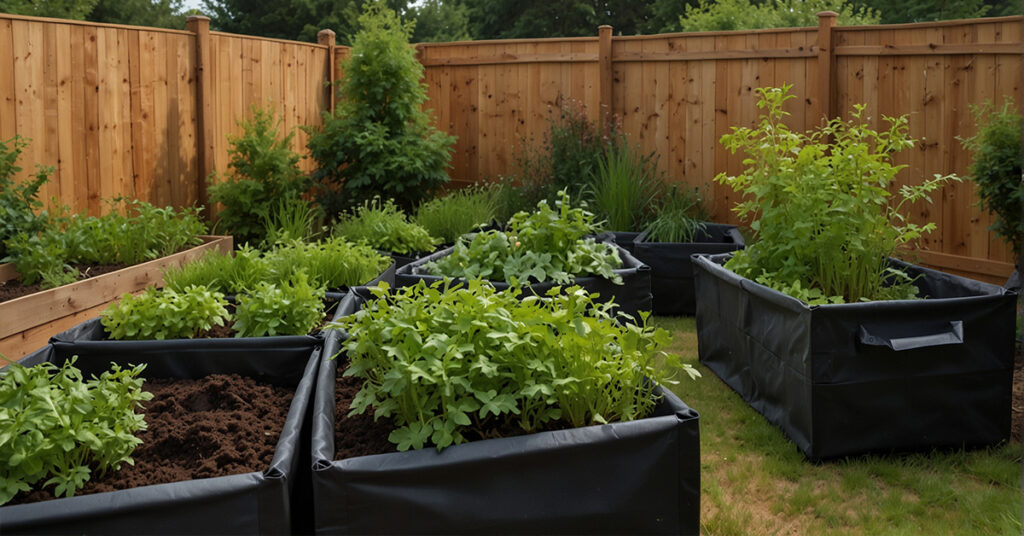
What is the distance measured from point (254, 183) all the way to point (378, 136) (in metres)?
1.15

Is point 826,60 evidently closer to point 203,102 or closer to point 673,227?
point 673,227

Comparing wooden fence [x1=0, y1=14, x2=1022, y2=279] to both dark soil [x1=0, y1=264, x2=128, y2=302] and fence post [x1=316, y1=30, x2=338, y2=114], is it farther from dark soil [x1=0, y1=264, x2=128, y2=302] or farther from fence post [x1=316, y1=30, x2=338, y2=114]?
dark soil [x1=0, y1=264, x2=128, y2=302]

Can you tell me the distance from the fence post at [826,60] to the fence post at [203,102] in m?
4.46

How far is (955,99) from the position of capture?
5.52 metres

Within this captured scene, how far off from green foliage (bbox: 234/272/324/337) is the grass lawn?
1567 mm

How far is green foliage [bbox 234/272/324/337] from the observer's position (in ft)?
10.3

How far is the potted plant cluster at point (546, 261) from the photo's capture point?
3.86 meters

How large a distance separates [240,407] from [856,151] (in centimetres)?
257

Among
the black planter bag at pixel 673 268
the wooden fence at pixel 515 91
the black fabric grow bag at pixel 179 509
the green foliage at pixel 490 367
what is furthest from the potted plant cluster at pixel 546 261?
the wooden fence at pixel 515 91

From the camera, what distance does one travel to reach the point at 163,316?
3.12 metres

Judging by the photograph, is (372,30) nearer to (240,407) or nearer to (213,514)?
(240,407)

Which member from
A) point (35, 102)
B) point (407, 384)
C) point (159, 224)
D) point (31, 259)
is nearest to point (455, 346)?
point (407, 384)

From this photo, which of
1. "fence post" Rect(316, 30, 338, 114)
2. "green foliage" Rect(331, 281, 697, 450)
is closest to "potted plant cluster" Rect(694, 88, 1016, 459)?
"green foliage" Rect(331, 281, 697, 450)

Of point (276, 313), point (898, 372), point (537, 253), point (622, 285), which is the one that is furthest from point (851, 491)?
point (276, 313)
